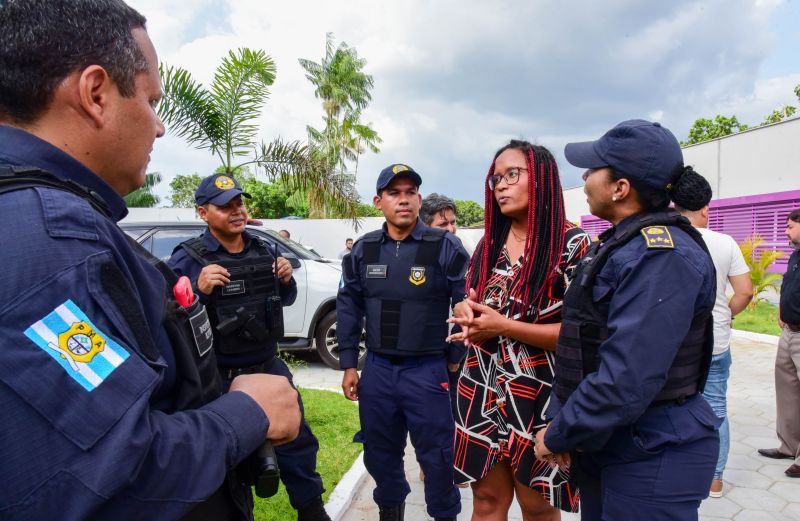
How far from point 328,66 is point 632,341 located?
2926 centimetres

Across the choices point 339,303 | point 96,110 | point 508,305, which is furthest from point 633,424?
point 339,303


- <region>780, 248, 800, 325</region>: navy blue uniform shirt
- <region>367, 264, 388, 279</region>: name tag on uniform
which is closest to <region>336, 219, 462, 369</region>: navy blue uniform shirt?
<region>367, 264, 388, 279</region>: name tag on uniform

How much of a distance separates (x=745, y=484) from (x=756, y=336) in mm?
6141

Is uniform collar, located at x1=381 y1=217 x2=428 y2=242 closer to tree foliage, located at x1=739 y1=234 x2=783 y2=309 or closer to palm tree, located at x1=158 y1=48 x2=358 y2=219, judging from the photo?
palm tree, located at x1=158 y1=48 x2=358 y2=219

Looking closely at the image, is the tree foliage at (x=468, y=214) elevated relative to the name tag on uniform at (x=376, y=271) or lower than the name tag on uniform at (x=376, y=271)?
elevated

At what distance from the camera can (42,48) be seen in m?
0.89

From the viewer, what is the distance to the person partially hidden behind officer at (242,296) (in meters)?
2.92

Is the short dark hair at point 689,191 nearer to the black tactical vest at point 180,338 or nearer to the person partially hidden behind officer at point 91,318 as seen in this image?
the person partially hidden behind officer at point 91,318

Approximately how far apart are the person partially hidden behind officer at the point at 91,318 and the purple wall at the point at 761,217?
1368cm

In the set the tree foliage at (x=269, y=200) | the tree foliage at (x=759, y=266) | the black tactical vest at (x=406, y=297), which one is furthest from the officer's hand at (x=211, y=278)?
the tree foliage at (x=269, y=200)

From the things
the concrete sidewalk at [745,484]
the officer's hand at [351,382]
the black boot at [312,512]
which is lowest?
the concrete sidewalk at [745,484]

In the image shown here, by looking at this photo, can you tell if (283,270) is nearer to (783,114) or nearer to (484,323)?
(484,323)

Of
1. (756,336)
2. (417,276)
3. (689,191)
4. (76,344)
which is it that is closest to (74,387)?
(76,344)

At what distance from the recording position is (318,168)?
24.5 feet
